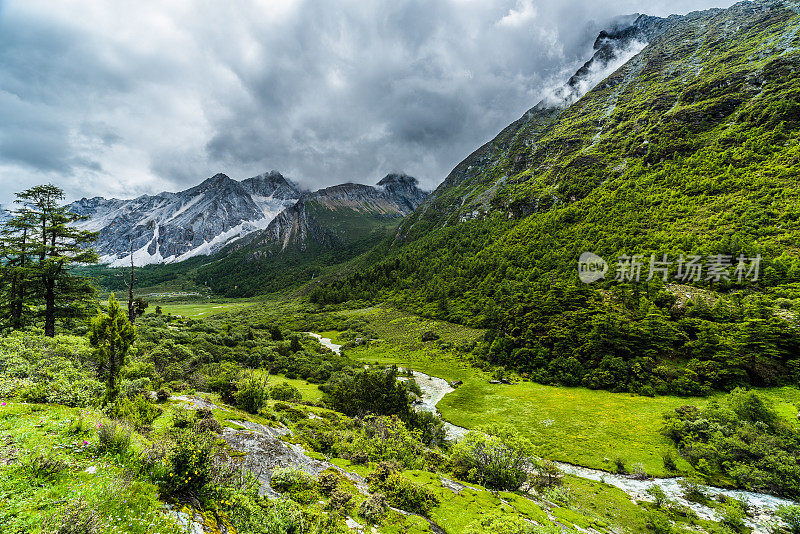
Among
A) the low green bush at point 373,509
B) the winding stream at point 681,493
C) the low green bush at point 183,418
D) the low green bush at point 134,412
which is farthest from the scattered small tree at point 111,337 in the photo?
the winding stream at point 681,493

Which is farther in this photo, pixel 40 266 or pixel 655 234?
pixel 655 234

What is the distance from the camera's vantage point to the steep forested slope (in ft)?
181

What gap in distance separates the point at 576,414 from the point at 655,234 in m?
77.3

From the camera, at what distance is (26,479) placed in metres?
8.62

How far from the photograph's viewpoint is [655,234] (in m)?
92.6

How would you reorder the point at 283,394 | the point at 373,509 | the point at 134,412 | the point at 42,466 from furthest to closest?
the point at 283,394 → the point at 134,412 → the point at 373,509 → the point at 42,466

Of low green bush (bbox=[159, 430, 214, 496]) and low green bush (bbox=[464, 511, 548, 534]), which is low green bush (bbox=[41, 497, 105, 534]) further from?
low green bush (bbox=[464, 511, 548, 534])

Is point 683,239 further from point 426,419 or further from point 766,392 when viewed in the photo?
point 426,419

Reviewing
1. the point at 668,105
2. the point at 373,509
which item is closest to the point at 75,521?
the point at 373,509

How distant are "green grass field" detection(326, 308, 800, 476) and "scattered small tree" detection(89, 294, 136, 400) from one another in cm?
4223

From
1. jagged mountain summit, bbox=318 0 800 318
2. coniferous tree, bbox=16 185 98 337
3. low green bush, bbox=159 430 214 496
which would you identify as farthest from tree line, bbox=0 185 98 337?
jagged mountain summit, bbox=318 0 800 318

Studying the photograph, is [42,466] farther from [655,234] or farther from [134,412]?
[655,234]

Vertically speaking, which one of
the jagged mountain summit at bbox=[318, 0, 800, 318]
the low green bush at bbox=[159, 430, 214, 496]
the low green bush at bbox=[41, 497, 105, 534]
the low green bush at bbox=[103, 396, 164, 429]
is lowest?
the low green bush at bbox=[103, 396, 164, 429]

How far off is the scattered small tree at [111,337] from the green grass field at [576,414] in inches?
1663
